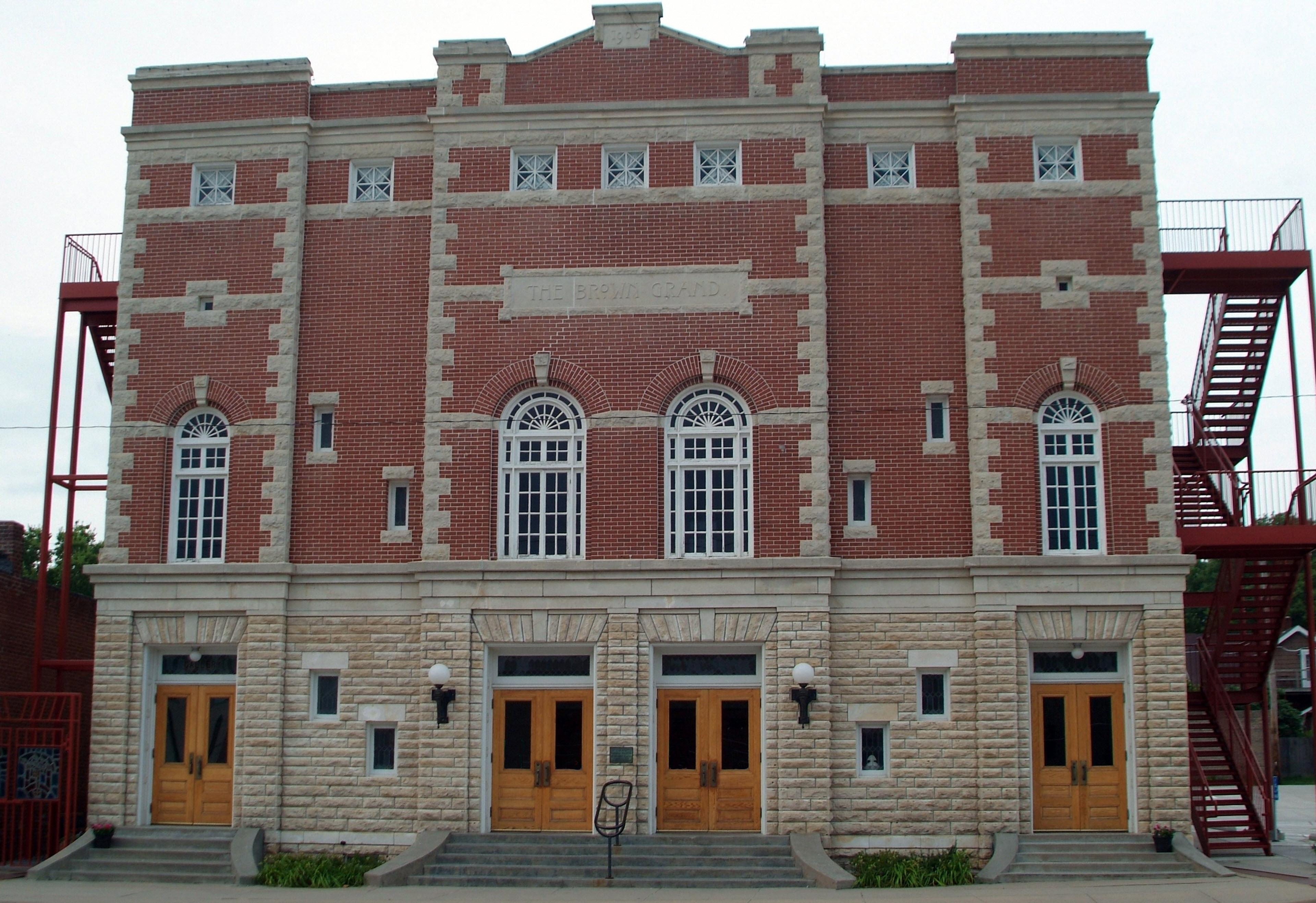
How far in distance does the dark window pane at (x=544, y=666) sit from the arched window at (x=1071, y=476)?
23.1 ft

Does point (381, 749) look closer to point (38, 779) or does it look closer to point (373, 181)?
point (38, 779)

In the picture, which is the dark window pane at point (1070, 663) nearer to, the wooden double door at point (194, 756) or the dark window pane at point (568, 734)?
the dark window pane at point (568, 734)

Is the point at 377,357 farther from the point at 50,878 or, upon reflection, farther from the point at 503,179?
the point at 50,878

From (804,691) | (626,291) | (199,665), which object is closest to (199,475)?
(199,665)

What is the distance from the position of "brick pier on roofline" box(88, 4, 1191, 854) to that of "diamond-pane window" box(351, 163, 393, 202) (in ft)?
0.18

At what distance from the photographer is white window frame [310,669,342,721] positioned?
19719 mm

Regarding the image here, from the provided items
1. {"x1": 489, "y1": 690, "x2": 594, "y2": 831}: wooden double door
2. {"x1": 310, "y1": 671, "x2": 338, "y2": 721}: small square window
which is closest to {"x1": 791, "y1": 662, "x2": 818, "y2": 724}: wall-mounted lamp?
{"x1": 489, "y1": 690, "x2": 594, "y2": 831}: wooden double door

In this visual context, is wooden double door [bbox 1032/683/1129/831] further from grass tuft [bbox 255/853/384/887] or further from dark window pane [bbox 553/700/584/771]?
grass tuft [bbox 255/853/384/887]

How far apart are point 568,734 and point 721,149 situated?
9.22 m

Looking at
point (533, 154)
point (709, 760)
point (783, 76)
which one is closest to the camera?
point (709, 760)

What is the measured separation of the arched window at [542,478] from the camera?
780 inches

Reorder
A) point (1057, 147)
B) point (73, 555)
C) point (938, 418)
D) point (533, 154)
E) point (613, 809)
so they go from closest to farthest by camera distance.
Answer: point (613, 809) → point (938, 418) → point (1057, 147) → point (533, 154) → point (73, 555)

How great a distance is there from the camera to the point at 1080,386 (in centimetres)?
1958

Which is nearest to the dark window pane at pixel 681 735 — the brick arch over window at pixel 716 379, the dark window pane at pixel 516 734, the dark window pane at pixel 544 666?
the dark window pane at pixel 544 666
